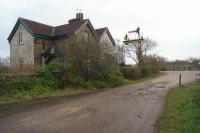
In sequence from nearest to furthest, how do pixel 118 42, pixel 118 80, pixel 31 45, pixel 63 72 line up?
pixel 63 72, pixel 118 80, pixel 31 45, pixel 118 42

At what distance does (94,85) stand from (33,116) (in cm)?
1144

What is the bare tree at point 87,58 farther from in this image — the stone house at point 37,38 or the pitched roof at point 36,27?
the pitched roof at point 36,27

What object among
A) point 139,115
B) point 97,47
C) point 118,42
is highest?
point 118,42

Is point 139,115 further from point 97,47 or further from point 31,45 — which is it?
point 31,45

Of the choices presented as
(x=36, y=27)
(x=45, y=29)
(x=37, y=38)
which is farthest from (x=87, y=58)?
(x=45, y=29)

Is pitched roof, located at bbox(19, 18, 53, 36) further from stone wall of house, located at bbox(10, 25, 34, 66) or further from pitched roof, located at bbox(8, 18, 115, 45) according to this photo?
stone wall of house, located at bbox(10, 25, 34, 66)

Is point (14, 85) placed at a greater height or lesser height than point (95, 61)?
lesser

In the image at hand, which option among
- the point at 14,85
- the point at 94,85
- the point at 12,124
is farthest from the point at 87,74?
the point at 12,124

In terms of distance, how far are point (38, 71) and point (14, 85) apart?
3.34 metres

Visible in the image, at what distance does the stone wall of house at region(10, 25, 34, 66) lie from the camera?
28.1m

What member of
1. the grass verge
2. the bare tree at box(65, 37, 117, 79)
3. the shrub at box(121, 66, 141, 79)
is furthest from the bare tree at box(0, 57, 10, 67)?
the shrub at box(121, 66, 141, 79)

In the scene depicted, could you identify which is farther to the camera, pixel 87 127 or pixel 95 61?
pixel 95 61

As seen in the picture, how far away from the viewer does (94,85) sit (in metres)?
20.2

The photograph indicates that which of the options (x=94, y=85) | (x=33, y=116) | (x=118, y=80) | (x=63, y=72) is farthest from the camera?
(x=118, y=80)
